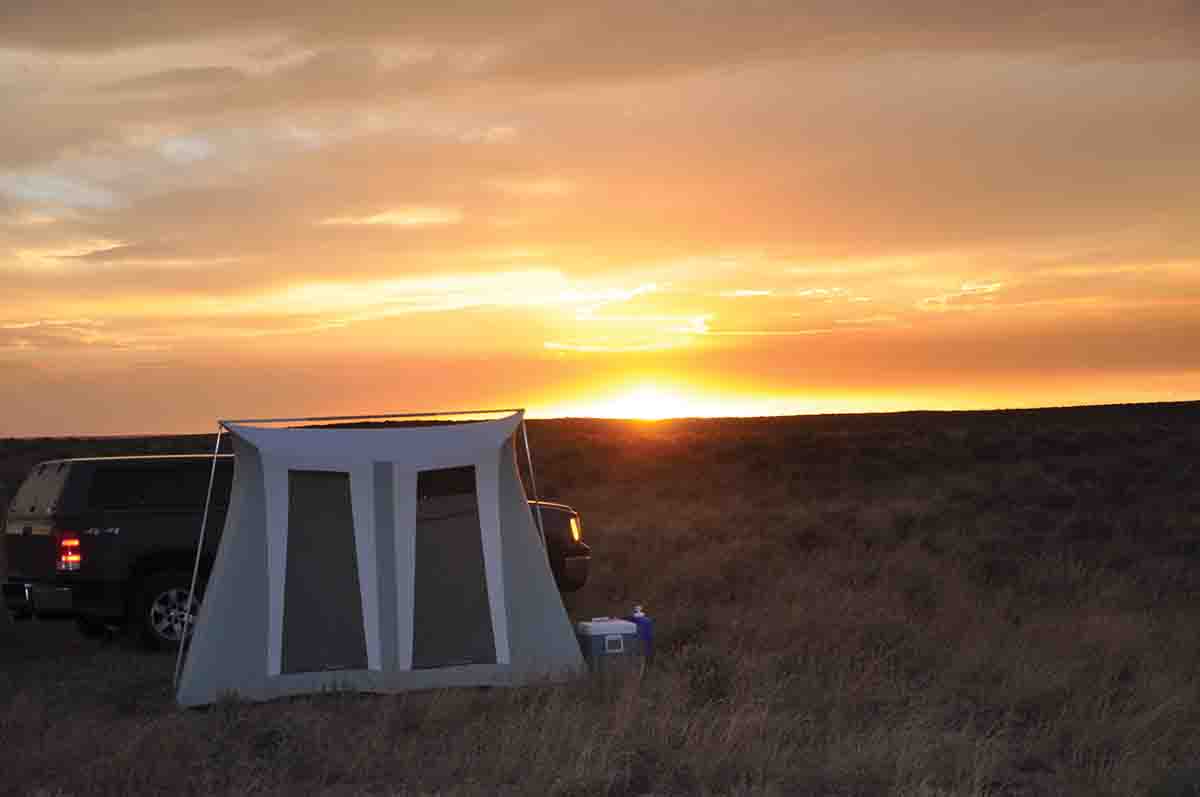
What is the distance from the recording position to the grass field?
338 inches

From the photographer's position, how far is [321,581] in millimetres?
11539

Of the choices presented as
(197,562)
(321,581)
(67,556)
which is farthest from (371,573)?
(67,556)

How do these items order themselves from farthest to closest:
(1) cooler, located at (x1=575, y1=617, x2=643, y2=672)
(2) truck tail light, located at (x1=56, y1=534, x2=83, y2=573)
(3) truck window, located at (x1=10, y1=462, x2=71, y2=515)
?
(3) truck window, located at (x1=10, y1=462, x2=71, y2=515)
(2) truck tail light, located at (x1=56, y1=534, x2=83, y2=573)
(1) cooler, located at (x1=575, y1=617, x2=643, y2=672)

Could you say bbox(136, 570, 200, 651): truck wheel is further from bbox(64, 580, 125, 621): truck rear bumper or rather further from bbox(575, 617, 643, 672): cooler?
bbox(575, 617, 643, 672): cooler

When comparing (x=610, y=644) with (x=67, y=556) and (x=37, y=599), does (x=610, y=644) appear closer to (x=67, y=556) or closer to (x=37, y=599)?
(x=67, y=556)

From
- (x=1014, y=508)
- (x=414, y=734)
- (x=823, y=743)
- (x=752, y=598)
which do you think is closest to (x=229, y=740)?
(x=414, y=734)

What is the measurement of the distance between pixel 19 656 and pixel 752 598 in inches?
315

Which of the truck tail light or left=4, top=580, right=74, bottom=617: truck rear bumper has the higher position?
the truck tail light

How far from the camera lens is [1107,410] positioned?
93062 millimetres

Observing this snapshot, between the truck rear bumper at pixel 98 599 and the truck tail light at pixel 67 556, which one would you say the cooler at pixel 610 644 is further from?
the truck tail light at pixel 67 556

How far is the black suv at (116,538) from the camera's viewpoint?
13430 millimetres

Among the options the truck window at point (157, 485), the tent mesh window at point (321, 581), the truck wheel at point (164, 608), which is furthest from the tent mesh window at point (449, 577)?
the truck window at point (157, 485)

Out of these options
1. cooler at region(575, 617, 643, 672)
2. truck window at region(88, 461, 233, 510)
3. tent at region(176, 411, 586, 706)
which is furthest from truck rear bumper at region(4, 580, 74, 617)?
cooler at region(575, 617, 643, 672)

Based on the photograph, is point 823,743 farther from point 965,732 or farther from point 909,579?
point 909,579
